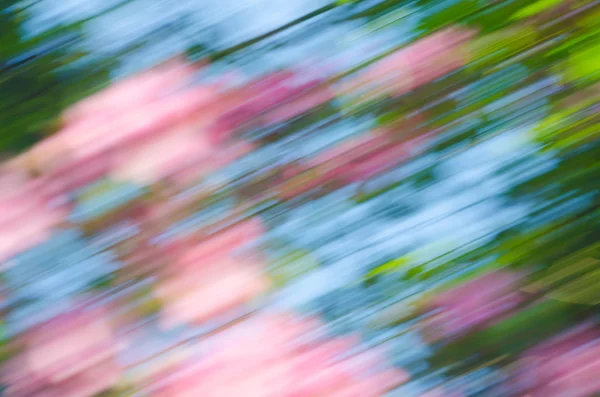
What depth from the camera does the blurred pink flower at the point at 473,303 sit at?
109 cm

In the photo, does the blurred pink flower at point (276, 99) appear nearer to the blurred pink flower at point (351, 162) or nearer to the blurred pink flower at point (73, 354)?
the blurred pink flower at point (351, 162)

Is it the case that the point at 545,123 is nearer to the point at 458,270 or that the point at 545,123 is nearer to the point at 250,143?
the point at 458,270

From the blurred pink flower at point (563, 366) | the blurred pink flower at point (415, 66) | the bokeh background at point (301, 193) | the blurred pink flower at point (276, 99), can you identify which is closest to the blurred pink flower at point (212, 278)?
the bokeh background at point (301, 193)

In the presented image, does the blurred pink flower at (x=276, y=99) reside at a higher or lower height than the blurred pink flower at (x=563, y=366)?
higher

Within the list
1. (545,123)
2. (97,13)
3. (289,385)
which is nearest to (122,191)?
(97,13)

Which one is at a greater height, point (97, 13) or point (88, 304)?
point (97, 13)

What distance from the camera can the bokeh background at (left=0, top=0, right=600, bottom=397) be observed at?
3.56 ft

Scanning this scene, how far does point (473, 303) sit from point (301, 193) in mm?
286

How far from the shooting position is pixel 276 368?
43.1 inches

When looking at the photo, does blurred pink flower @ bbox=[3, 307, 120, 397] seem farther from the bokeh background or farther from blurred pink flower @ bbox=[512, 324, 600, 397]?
blurred pink flower @ bbox=[512, 324, 600, 397]

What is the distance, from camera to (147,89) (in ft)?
3.67

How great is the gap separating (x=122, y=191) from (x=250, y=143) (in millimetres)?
196

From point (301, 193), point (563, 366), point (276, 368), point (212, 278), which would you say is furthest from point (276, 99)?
point (563, 366)

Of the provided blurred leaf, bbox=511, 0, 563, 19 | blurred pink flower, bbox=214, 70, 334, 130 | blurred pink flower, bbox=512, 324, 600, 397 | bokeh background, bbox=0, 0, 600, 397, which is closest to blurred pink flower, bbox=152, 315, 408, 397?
bokeh background, bbox=0, 0, 600, 397
